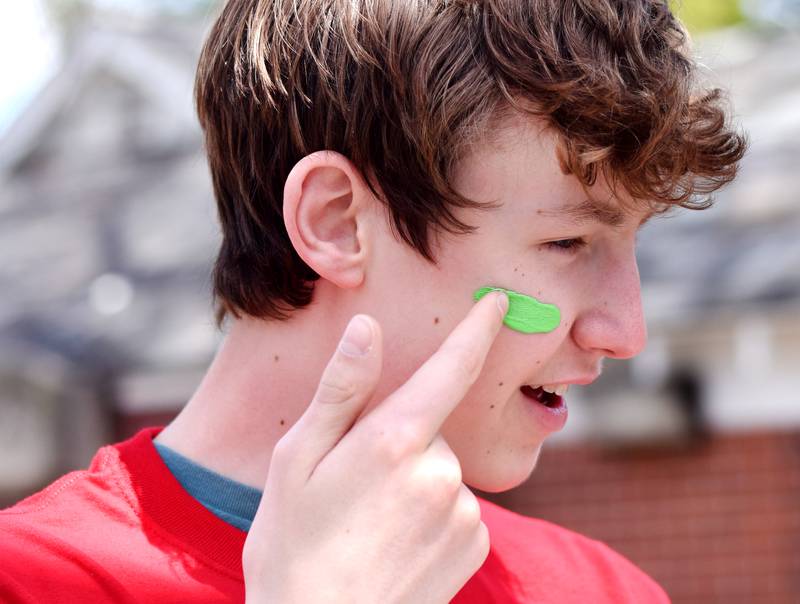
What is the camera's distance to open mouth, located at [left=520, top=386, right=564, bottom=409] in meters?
1.88

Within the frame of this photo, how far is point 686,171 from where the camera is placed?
188 cm

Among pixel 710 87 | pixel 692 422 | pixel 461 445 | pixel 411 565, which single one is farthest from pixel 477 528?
pixel 692 422

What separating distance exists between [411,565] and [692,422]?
4.27 m

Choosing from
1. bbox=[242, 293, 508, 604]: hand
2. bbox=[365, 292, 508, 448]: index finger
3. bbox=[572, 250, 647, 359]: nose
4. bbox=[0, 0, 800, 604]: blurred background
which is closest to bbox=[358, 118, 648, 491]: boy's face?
bbox=[572, 250, 647, 359]: nose

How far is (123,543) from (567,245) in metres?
0.86

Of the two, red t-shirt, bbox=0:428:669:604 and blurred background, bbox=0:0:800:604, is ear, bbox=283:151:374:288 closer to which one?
red t-shirt, bbox=0:428:669:604

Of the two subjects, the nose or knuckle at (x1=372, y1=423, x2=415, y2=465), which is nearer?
knuckle at (x1=372, y1=423, x2=415, y2=465)

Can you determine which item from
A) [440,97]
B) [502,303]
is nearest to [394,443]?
[502,303]

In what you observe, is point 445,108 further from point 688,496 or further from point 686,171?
point 688,496

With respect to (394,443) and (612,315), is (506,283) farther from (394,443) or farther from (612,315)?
(394,443)

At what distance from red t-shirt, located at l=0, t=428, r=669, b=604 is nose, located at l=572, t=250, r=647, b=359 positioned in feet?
1.67

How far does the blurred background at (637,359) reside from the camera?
4.87 m

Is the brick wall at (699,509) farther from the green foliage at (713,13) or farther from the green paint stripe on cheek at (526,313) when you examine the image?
the green foliage at (713,13)

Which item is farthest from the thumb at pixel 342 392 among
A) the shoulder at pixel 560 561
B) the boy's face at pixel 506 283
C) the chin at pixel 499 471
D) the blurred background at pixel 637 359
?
the blurred background at pixel 637 359
